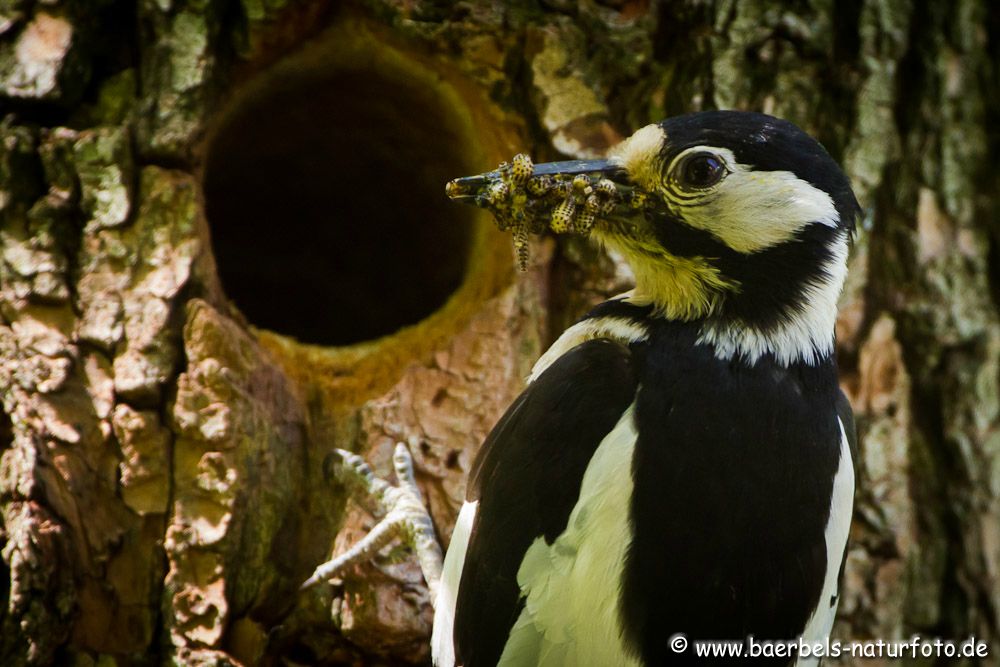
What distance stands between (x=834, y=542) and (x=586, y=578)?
486 mm

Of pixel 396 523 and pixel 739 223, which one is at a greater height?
pixel 739 223

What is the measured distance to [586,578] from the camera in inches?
71.1

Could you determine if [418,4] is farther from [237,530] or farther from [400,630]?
[400,630]

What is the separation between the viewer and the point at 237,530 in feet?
6.93

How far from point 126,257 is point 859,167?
1.77m

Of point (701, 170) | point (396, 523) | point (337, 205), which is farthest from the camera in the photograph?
point (337, 205)

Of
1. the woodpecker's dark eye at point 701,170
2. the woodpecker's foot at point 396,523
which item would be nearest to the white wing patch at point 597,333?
the woodpecker's dark eye at point 701,170

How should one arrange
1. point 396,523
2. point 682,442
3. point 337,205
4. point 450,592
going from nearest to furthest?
point 682,442
point 450,592
point 396,523
point 337,205

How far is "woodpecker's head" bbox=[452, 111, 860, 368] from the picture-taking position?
1911 mm

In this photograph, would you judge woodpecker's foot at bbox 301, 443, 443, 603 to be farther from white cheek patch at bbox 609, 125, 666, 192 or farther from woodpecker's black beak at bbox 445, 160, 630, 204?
white cheek patch at bbox 609, 125, 666, 192

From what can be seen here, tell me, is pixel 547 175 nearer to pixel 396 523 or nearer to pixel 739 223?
pixel 739 223

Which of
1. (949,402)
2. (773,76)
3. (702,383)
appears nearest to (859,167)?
(773,76)

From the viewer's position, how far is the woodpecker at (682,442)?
5.76 ft

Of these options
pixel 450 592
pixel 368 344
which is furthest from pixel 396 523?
pixel 368 344
